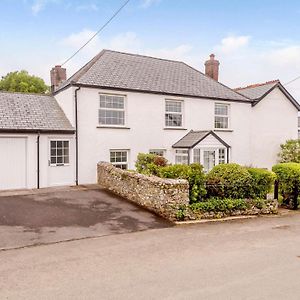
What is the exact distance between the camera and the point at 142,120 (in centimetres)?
1852

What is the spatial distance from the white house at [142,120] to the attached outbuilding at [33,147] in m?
0.05

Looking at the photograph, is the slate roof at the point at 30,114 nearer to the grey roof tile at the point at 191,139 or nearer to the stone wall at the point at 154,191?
the stone wall at the point at 154,191

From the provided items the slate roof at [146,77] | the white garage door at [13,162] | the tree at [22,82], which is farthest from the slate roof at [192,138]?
the tree at [22,82]

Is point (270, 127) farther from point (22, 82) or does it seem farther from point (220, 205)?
point (22, 82)

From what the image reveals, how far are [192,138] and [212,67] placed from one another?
856 cm

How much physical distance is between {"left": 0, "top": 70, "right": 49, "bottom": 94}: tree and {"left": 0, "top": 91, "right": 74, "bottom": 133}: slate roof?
84.1 feet

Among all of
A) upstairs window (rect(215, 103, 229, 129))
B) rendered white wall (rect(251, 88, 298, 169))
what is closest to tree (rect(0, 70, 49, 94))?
upstairs window (rect(215, 103, 229, 129))

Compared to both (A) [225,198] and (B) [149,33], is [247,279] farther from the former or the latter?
(B) [149,33]

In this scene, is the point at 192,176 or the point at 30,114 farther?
the point at 30,114

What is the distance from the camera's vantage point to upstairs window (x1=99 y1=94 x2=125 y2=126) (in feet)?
57.4

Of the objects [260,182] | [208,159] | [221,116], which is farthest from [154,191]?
[221,116]

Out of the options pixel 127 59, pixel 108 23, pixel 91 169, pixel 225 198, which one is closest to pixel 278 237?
pixel 225 198

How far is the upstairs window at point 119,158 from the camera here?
17850mm

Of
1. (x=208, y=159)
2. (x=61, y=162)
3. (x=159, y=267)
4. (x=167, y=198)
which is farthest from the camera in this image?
(x=208, y=159)
